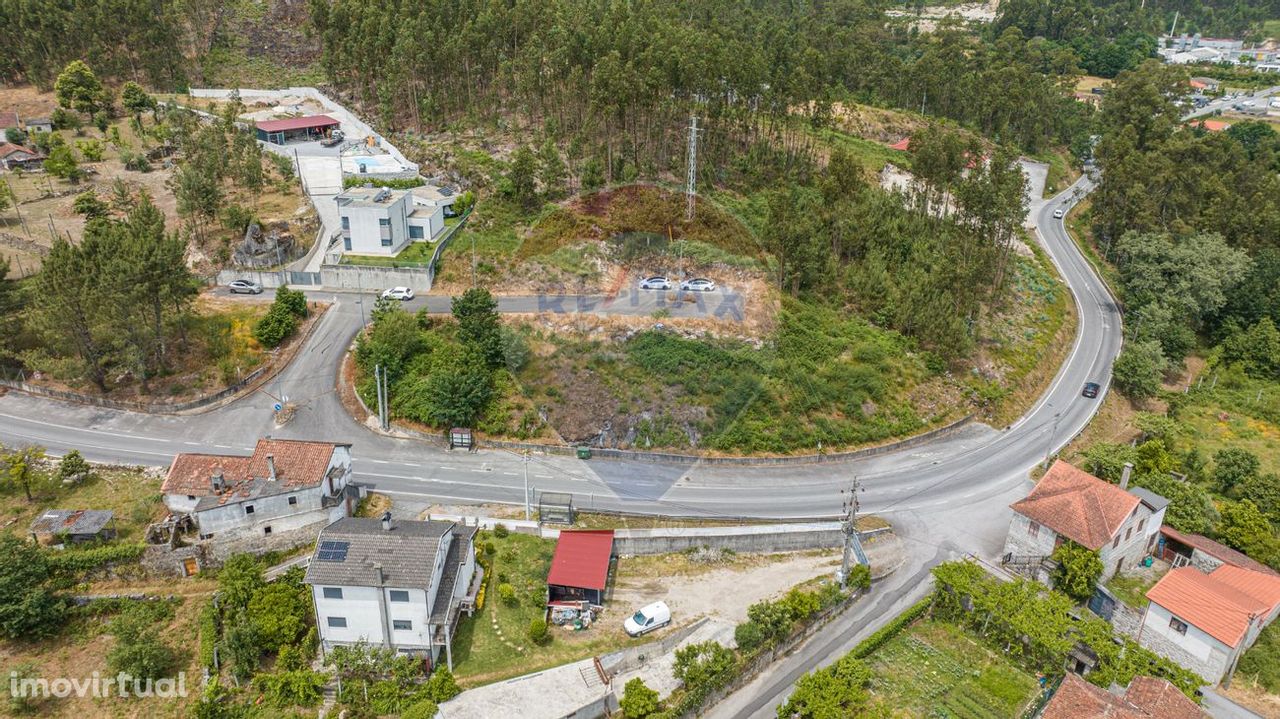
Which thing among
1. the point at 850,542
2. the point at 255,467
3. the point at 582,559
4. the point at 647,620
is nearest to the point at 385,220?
the point at 255,467

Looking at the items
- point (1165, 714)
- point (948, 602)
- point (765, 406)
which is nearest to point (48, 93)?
point (765, 406)

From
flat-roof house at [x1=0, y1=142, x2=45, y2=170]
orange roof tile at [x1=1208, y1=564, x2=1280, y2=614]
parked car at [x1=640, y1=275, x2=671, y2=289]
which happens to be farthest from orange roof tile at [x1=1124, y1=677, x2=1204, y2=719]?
flat-roof house at [x1=0, y1=142, x2=45, y2=170]

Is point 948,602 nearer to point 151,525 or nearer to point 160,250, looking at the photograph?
point 151,525

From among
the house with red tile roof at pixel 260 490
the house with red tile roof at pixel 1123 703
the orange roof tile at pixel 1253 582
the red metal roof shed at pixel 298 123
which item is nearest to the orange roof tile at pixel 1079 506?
the orange roof tile at pixel 1253 582

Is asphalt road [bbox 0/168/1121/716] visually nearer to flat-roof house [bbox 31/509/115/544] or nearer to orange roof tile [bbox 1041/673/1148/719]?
flat-roof house [bbox 31/509/115/544]

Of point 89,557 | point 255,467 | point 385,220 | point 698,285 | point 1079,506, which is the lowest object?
point 89,557

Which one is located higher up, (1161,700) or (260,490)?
(260,490)

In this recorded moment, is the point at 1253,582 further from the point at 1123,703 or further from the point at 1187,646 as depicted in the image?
the point at 1123,703
